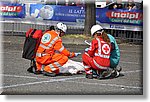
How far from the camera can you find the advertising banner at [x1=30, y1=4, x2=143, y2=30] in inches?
320

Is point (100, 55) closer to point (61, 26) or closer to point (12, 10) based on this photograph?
point (61, 26)

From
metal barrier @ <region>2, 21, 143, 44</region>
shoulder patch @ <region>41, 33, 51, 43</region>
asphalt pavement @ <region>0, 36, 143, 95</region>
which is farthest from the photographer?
metal barrier @ <region>2, 21, 143, 44</region>

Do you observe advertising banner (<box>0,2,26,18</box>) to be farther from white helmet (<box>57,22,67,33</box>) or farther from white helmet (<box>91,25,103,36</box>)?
white helmet (<box>91,25,103,36</box>)

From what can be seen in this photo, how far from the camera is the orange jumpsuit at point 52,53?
26.2 feet

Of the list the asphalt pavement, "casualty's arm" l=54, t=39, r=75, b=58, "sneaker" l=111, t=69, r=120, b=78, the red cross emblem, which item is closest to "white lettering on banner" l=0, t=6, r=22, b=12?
the asphalt pavement

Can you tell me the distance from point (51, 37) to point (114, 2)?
1.06 m

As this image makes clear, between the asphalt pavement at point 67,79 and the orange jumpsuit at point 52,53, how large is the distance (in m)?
0.11

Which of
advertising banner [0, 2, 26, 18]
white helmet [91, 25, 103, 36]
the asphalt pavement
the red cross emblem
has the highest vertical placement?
advertising banner [0, 2, 26, 18]

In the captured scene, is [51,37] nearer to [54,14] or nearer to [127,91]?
[54,14]

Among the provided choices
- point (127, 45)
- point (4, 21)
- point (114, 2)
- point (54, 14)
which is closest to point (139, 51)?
point (127, 45)

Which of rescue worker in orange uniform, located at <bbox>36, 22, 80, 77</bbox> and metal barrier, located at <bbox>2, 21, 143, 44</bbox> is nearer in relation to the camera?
rescue worker in orange uniform, located at <bbox>36, 22, 80, 77</bbox>

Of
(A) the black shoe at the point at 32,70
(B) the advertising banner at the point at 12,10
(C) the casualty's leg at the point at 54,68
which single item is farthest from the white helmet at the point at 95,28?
(B) the advertising banner at the point at 12,10

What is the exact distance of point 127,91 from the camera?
7953 millimetres

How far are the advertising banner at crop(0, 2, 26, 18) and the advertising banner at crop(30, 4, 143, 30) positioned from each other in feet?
0.49
